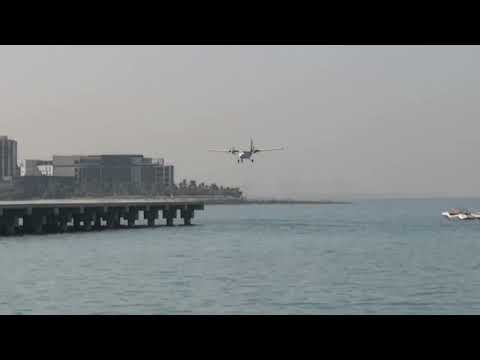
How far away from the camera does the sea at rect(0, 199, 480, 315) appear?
38188 millimetres

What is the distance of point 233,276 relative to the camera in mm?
52656

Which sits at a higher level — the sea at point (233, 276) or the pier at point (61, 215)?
the pier at point (61, 215)

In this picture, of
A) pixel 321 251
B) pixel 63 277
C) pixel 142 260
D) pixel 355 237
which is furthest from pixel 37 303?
pixel 355 237

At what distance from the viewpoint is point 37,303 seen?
3897 cm

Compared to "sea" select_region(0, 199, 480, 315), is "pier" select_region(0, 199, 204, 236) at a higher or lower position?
higher

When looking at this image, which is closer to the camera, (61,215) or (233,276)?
(233,276)

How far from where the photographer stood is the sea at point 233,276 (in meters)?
38.2

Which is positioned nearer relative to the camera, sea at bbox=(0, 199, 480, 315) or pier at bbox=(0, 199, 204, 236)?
sea at bbox=(0, 199, 480, 315)

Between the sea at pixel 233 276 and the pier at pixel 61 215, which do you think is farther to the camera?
the pier at pixel 61 215
